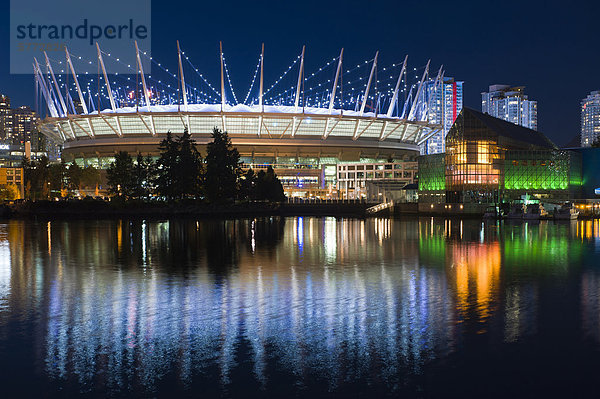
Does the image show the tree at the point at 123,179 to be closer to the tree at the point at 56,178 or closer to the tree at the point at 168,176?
the tree at the point at 168,176

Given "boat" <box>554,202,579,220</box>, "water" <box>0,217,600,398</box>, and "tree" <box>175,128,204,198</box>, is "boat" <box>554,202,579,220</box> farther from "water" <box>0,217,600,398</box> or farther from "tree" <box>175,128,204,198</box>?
"water" <box>0,217,600,398</box>

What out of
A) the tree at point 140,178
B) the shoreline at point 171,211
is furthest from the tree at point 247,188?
the tree at point 140,178

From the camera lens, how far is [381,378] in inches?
349

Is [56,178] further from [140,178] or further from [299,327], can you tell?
[299,327]

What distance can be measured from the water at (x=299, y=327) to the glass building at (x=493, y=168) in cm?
5287

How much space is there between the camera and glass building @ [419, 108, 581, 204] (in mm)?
74188

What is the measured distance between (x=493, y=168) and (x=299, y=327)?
67.5 meters

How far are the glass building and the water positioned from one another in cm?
5287

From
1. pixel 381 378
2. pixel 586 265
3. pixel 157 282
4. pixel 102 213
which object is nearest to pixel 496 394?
pixel 381 378

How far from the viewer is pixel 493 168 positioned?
74188 mm

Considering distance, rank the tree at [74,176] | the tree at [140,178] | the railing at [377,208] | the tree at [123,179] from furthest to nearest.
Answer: the tree at [74,176] → the railing at [377,208] → the tree at [123,179] → the tree at [140,178]

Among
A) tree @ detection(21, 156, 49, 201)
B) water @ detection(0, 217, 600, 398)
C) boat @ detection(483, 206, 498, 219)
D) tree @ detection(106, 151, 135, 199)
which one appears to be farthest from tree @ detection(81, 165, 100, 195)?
water @ detection(0, 217, 600, 398)

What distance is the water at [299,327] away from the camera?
8.76 meters

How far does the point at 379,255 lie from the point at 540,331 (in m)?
13.5
